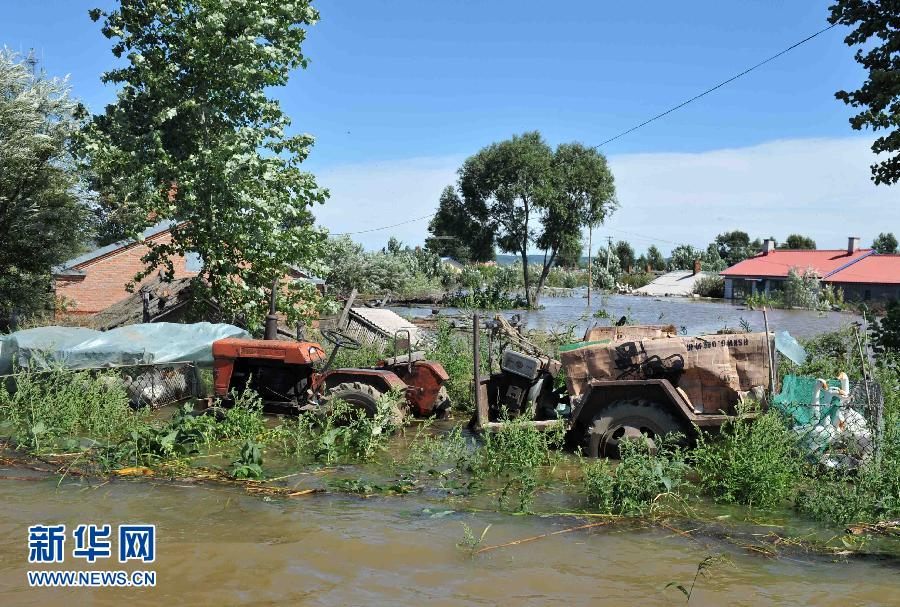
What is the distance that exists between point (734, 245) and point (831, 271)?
42040mm

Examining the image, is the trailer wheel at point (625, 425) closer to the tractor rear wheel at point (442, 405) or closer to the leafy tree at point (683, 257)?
the tractor rear wheel at point (442, 405)

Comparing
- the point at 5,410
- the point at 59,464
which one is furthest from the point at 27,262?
the point at 59,464

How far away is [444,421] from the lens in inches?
435

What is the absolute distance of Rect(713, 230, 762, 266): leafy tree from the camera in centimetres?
8600

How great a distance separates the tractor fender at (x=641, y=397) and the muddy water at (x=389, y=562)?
1.76m

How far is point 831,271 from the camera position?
51031 mm

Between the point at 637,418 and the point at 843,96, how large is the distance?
7837 mm

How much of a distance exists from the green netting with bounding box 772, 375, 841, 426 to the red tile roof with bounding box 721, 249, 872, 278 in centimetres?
4682

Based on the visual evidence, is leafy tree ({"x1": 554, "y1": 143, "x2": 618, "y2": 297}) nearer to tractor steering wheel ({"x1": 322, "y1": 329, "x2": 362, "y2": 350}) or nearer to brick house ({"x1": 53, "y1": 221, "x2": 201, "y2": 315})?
brick house ({"x1": 53, "y1": 221, "x2": 201, "y2": 315})

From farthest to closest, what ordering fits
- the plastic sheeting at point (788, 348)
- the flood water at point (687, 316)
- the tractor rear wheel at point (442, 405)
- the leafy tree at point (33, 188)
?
the flood water at point (687, 316) < the leafy tree at point (33, 188) < the tractor rear wheel at point (442, 405) < the plastic sheeting at point (788, 348)

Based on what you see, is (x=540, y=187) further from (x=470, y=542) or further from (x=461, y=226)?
(x=470, y=542)

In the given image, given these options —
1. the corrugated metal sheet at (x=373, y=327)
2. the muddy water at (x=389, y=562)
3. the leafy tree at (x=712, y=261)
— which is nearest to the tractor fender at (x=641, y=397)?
the muddy water at (x=389, y=562)

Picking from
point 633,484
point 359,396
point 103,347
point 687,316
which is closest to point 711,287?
point 687,316

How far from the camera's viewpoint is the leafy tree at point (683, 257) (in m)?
85.2
